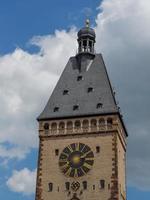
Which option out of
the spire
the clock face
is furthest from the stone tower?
the spire

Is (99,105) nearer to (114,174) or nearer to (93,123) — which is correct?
(93,123)

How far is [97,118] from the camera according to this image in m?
61.9

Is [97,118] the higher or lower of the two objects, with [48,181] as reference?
higher

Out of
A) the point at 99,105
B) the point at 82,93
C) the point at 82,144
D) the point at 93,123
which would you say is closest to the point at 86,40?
the point at 82,93

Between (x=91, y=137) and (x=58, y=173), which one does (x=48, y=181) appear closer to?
(x=58, y=173)

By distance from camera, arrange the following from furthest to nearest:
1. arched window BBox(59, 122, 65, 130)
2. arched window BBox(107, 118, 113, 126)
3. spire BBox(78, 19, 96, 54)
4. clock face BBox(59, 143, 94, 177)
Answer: spire BBox(78, 19, 96, 54) → arched window BBox(59, 122, 65, 130) → arched window BBox(107, 118, 113, 126) → clock face BBox(59, 143, 94, 177)

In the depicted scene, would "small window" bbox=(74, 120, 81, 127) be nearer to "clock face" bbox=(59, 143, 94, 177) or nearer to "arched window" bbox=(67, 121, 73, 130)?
"arched window" bbox=(67, 121, 73, 130)

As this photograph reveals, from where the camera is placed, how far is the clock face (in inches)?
2368

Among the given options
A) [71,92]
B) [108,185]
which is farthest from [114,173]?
[71,92]

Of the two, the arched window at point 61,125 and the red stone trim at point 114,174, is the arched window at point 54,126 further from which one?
the red stone trim at point 114,174

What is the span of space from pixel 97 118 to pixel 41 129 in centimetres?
640

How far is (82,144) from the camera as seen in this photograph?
6116cm

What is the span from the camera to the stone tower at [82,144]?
5947 centimetres

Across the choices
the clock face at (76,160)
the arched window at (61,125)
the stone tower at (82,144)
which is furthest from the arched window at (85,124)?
the arched window at (61,125)
